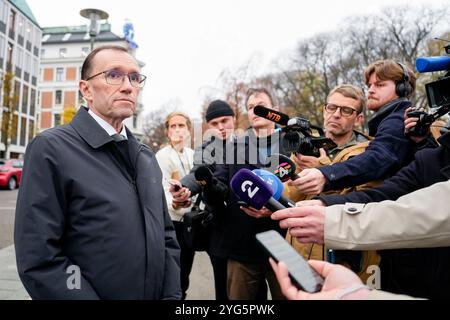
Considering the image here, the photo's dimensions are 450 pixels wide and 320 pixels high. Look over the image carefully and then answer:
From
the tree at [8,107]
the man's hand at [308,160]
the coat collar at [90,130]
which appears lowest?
the man's hand at [308,160]

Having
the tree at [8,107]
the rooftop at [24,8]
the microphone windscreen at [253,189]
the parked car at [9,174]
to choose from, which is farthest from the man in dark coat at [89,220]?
the rooftop at [24,8]

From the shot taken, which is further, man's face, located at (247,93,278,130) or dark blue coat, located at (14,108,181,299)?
man's face, located at (247,93,278,130)

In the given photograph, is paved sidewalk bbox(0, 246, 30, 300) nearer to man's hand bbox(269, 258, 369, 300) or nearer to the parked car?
man's hand bbox(269, 258, 369, 300)

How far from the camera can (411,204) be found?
58.8 inches

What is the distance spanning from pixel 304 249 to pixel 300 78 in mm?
32986

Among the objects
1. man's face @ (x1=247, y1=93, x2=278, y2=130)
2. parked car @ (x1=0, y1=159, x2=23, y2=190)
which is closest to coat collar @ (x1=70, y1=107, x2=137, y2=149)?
man's face @ (x1=247, y1=93, x2=278, y2=130)

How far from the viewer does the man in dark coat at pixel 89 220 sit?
5.16ft

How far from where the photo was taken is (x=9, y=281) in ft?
14.5

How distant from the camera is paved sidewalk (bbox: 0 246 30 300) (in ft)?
12.8

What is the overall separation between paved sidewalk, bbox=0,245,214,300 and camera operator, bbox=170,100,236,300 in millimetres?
1344

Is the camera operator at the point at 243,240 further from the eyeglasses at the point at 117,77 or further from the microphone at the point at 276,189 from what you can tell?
the eyeglasses at the point at 117,77

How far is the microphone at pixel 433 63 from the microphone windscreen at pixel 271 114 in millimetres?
919

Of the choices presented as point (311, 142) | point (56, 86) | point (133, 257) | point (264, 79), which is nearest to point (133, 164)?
point (133, 257)
